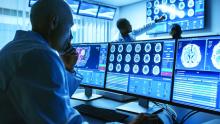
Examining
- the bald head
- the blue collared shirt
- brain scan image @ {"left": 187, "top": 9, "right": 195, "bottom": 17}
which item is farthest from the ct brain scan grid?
the blue collared shirt

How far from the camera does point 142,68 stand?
1292 mm

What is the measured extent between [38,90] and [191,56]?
0.69 m

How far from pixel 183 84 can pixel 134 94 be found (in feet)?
1.02

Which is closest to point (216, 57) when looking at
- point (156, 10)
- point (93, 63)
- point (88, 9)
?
point (93, 63)

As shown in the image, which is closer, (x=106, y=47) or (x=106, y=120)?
(x=106, y=120)

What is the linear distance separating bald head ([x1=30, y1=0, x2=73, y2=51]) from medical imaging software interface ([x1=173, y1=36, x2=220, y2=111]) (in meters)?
0.56

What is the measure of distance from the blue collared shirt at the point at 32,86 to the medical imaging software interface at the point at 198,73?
22.1 inches

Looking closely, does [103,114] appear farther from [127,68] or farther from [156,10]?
[156,10]

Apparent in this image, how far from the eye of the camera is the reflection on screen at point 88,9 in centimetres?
427

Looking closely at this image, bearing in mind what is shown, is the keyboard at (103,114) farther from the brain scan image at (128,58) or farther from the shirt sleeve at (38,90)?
the shirt sleeve at (38,90)

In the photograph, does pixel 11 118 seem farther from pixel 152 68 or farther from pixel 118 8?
pixel 118 8

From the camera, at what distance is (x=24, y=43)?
2.62ft

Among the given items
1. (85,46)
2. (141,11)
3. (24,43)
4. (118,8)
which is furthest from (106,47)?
(118,8)

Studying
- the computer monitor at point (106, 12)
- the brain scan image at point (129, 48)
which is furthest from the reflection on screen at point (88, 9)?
the brain scan image at point (129, 48)
